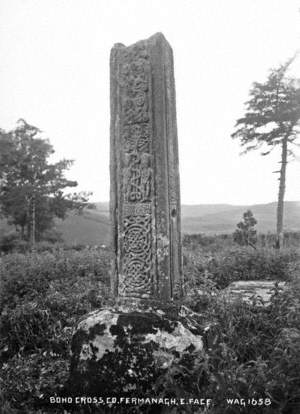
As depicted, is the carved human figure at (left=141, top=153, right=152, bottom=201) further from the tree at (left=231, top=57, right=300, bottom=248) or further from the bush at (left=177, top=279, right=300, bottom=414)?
the tree at (left=231, top=57, right=300, bottom=248)

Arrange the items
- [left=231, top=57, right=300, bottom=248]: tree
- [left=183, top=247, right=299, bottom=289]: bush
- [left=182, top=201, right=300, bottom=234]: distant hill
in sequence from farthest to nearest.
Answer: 1. [left=182, top=201, right=300, bottom=234]: distant hill
2. [left=231, top=57, right=300, bottom=248]: tree
3. [left=183, top=247, right=299, bottom=289]: bush

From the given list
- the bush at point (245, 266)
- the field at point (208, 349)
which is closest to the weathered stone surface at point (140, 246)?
the field at point (208, 349)

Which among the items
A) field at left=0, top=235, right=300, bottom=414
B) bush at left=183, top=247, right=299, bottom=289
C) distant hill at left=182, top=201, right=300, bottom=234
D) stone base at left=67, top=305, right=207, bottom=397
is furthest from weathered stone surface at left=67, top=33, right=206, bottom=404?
distant hill at left=182, top=201, right=300, bottom=234

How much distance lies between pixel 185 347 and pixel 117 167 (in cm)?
178

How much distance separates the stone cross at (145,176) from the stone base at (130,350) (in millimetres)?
274

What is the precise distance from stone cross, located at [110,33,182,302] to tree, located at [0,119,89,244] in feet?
76.4

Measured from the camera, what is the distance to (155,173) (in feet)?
11.9

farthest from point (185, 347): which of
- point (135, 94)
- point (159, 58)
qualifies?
point (159, 58)

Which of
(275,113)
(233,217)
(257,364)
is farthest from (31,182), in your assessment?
(233,217)

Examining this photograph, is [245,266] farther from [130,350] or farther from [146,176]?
[130,350]

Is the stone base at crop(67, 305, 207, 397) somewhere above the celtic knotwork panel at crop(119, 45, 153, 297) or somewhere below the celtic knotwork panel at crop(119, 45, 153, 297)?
below

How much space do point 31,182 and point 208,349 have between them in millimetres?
25603

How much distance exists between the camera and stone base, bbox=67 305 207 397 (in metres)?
3.20

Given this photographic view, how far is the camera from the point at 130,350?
130 inches
